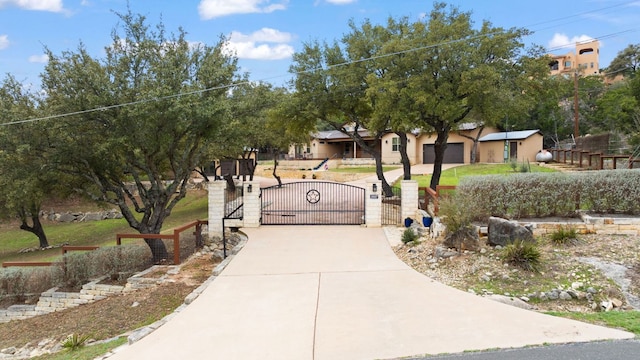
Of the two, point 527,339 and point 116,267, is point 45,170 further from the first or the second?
point 527,339

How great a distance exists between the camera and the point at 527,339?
493 centimetres

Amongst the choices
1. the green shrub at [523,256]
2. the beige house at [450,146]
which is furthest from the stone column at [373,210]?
the beige house at [450,146]

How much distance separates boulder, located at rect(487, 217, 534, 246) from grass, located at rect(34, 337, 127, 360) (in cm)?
714

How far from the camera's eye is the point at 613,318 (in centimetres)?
552

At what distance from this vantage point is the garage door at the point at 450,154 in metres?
38.7

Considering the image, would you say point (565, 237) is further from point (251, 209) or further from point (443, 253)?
point (251, 209)

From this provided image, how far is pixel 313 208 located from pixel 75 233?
15.7m

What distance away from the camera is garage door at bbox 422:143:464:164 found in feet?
A: 127

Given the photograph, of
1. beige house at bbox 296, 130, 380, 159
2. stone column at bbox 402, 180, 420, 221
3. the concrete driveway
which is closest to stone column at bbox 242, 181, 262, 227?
the concrete driveway

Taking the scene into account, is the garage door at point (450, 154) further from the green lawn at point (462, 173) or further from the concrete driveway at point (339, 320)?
the concrete driveway at point (339, 320)

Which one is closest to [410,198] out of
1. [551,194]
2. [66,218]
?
[551,194]

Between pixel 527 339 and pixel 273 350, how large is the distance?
3.10 m

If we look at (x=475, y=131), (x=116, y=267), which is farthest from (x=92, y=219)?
(x=475, y=131)

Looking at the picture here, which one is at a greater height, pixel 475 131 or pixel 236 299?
pixel 475 131
